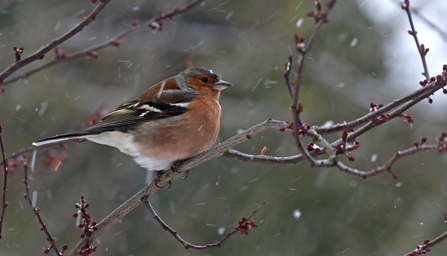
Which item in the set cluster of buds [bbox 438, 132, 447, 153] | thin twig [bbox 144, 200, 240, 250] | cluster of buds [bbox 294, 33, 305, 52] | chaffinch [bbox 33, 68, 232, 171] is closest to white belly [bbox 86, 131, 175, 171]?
chaffinch [bbox 33, 68, 232, 171]

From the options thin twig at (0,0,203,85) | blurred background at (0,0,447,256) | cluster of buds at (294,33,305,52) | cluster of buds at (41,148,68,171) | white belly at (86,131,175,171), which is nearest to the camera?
cluster of buds at (294,33,305,52)

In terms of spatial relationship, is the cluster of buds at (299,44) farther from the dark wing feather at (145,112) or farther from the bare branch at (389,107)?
the dark wing feather at (145,112)

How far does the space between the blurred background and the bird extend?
2.20m

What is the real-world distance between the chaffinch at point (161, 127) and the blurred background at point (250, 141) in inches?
86.9

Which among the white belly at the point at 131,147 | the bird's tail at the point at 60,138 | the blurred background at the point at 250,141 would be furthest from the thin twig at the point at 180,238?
the blurred background at the point at 250,141

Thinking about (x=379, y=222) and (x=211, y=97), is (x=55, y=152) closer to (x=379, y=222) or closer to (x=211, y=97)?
(x=211, y=97)

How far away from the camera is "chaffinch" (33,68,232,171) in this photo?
12.1ft

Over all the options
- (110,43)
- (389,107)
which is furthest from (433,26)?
(110,43)

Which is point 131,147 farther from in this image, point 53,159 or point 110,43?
point 110,43

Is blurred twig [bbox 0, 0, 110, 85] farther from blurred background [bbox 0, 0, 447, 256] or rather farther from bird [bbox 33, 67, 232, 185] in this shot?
blurred background [bbox 0, 0, 447, 256]

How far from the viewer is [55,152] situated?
14.4 feet

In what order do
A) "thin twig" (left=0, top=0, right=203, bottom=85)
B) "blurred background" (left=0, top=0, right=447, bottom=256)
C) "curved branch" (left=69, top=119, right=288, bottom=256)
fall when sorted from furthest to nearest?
"blurred background" (left=0, top=0, right=447, bottom=256) < "curved branch" (left=69, top=119, right=288, bottom=256) < "thin twig" (left=0, top=0, right=203, bottom=85)

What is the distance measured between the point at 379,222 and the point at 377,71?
9.31 ft

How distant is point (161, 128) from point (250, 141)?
9.96ft
